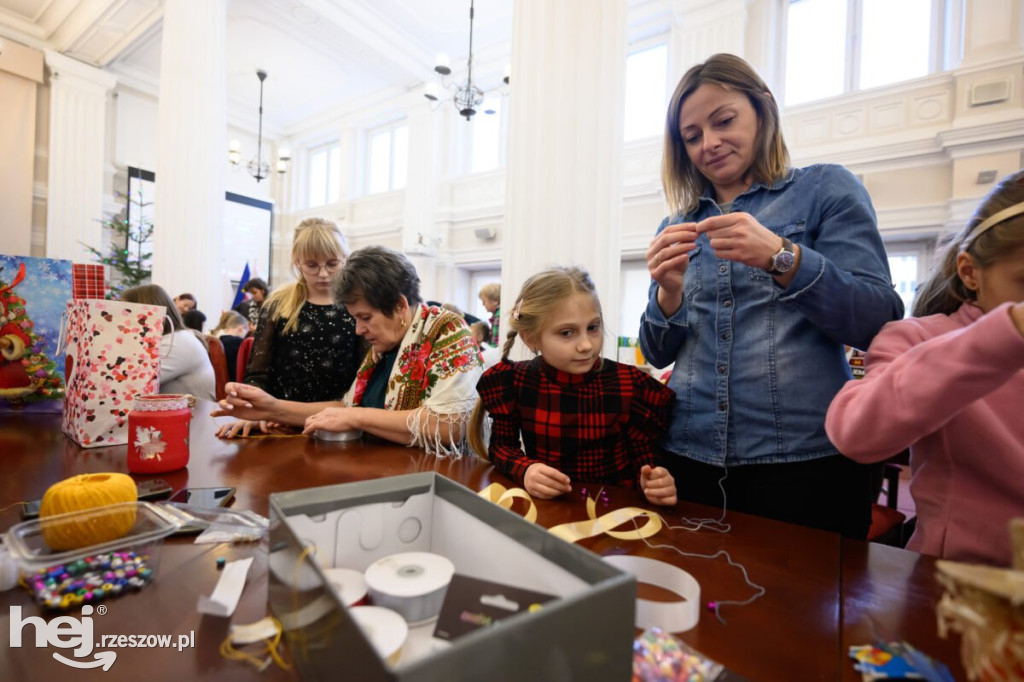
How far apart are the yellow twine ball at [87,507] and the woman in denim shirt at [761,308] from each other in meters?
0.94

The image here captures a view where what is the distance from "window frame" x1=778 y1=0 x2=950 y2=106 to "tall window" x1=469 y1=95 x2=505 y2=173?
4221 mm

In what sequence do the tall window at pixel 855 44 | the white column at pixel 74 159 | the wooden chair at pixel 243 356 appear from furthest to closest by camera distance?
the white column at pixel 74 159 < the tall window at pixel 855 44 < the wooden chair at pixel 243 356

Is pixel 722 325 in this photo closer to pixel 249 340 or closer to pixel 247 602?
pixel 247 602

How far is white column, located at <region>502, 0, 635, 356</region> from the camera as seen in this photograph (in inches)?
85.4

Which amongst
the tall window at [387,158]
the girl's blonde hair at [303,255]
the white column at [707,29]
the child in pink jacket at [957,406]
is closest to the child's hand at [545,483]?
the child in pink jacket at [957,406]

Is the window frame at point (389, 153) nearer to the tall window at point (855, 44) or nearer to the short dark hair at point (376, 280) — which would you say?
the tall window at point (855, 44)

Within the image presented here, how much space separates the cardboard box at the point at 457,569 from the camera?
11.8 inches

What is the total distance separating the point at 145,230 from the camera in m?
8.66

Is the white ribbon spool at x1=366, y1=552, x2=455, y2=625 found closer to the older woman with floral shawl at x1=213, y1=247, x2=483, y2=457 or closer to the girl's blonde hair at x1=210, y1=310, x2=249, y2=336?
the older woman with floral shawl at x1=213, y1=247, x2=483, y2=457

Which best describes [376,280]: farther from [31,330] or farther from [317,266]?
[31,330]

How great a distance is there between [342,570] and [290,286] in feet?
5.71

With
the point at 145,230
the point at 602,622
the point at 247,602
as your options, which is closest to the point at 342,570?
the point at 247,602

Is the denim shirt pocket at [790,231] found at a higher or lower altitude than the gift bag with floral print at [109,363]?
higher

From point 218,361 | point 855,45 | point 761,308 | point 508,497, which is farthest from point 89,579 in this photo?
point 855,45
